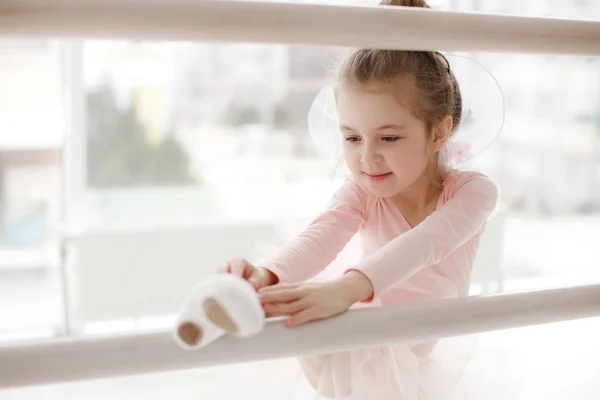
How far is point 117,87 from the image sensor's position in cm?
225

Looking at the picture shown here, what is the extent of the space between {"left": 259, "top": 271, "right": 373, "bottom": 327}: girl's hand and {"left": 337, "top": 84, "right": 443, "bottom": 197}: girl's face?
0.63 ft

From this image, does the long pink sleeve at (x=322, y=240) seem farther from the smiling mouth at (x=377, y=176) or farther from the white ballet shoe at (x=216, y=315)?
the white ballet shoe at (x=216, y=315)

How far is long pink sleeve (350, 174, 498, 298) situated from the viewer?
1.99 ft

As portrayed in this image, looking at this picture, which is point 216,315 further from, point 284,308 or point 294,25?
point 294,25

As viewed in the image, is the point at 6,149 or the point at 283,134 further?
the point at 283,134

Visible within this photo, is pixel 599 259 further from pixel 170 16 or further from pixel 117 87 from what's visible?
pixel 170 16

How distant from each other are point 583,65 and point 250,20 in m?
2.45

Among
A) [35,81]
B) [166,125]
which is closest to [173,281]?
[166,125]

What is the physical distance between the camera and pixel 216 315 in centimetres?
45

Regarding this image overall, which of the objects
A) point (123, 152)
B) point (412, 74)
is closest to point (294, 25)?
point (412, 74)

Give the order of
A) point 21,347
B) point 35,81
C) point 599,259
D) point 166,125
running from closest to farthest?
point 21,347 → point 35,81 → point 166,125 → point 599,259

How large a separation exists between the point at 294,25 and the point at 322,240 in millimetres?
355

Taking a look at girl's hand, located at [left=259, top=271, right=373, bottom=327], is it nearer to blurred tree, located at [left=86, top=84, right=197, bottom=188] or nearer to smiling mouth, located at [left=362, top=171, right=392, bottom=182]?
smiling mouth, located at [left=362, top=171, right=392, bottom=182]

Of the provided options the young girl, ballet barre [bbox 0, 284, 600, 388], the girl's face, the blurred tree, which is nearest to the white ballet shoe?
ballet barre [bbox 0, 284, 600, 388]
